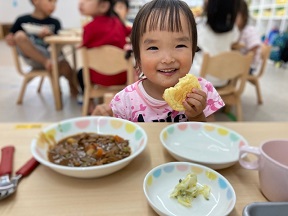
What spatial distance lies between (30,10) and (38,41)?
13.7 ft

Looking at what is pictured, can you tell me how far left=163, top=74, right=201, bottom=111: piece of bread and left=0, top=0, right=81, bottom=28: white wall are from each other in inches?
243

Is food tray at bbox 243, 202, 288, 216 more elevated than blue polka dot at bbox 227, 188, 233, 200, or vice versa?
food tray at bbox 243, 202, 288, 216

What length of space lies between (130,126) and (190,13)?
255 millimetres

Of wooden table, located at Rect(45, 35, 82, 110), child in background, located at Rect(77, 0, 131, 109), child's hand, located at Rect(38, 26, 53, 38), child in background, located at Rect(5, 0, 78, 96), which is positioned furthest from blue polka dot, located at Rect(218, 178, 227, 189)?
child's hand, located at Rect(38, 26, 53, 38)

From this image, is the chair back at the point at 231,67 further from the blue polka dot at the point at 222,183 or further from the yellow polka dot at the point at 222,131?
the blue polka dot at the point at 222,183

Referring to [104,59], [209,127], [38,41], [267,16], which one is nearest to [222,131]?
[209,127]

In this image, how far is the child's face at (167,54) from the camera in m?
0.38

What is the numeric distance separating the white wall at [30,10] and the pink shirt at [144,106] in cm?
605

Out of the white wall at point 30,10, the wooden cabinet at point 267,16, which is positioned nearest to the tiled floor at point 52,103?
the wooden cabinet at point 267,16

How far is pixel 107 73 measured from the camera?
1.17 m

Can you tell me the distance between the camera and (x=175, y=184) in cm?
47

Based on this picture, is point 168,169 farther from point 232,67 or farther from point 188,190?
point 232,67

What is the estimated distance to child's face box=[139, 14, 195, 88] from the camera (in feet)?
1.24

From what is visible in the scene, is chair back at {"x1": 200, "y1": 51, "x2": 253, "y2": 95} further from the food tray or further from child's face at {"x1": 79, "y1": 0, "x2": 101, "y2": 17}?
the food tray
